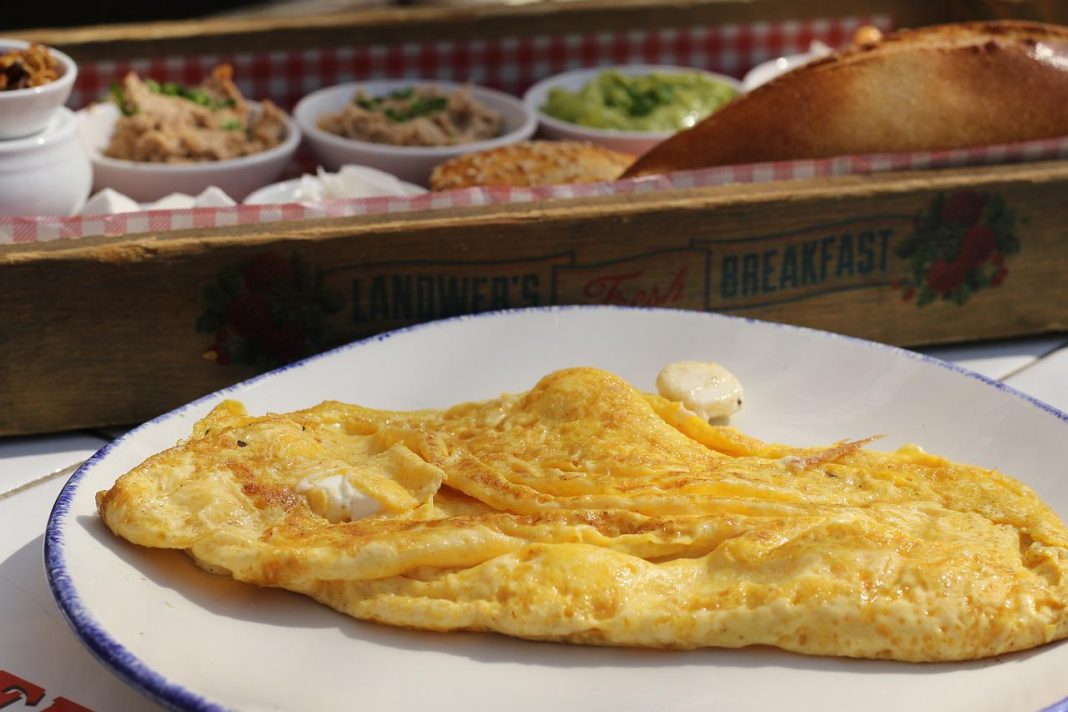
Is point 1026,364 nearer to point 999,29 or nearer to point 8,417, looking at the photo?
point 999,29

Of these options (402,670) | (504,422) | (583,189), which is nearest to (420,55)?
(583,189)

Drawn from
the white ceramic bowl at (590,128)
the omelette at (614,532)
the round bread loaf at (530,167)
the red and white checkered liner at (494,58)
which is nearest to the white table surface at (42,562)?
the omelette at (614,532)

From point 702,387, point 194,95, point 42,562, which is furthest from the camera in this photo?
point 194,95

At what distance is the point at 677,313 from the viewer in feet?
7.34

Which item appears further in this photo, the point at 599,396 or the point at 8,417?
the point at 8,417

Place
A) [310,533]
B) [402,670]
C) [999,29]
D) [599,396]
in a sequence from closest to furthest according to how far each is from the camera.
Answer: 1. [402,670]
2. [310,533]
3. [599,396]
4. [999,29]

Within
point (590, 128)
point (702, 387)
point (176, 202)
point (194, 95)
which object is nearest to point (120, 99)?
point (194, 95)

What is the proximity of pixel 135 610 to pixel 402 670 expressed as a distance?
0.32 meters

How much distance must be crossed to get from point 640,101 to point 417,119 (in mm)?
656

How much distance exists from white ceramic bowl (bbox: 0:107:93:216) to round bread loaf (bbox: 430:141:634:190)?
80 cm

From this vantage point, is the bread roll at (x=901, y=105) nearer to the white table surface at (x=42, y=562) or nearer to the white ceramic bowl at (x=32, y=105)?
the white table surface at (x=42, y=562)

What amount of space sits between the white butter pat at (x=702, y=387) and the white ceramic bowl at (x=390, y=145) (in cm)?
127

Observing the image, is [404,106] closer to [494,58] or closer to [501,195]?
[494,58]

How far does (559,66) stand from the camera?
3898 mm
